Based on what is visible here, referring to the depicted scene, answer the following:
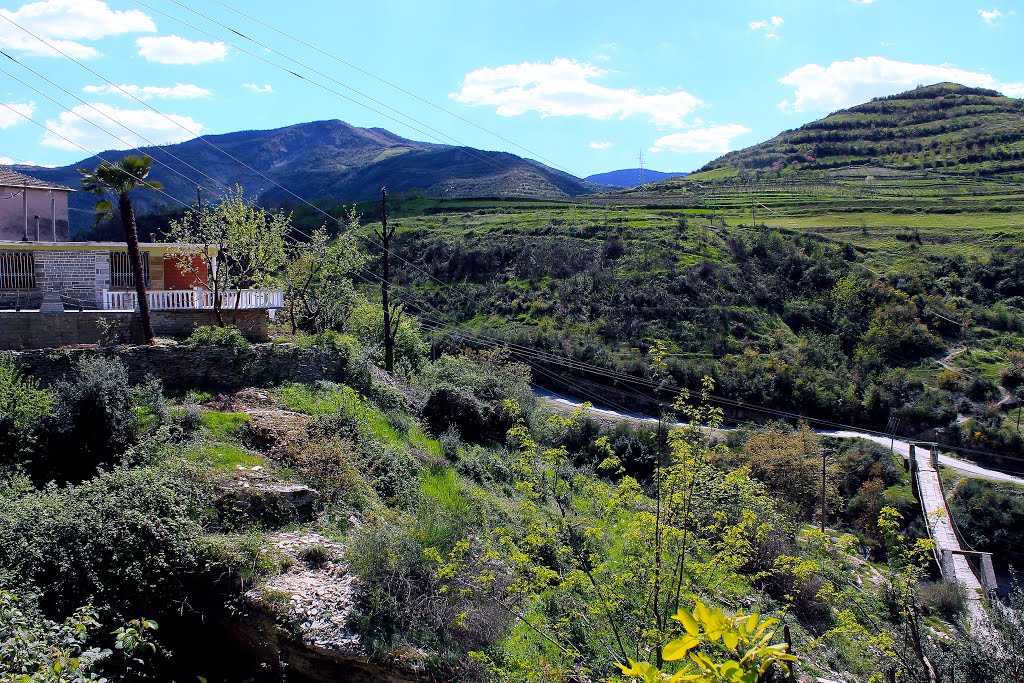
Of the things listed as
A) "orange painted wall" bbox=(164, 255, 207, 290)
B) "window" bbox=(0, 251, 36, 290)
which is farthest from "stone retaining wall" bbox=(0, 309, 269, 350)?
"orange painted wall" bbox=(164, 255, 207, 290)

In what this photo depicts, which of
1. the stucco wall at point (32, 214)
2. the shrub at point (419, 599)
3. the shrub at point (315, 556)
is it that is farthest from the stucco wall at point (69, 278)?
the shrub at point (419, 599)

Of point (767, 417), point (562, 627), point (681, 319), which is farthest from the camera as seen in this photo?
point (681, 319)

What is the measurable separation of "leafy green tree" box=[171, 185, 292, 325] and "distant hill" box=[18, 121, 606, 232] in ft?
190

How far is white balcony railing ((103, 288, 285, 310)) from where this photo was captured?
20.3m

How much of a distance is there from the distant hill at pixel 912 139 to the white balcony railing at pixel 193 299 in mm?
80977

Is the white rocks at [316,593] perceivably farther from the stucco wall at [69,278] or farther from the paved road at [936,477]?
the paved road at [936,477]

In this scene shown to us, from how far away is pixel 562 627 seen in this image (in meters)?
11.2

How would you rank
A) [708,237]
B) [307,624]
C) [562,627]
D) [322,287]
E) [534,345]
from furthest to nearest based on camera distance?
[708,237]
[534,345]
[322,287]
[307,624]
[562,627]

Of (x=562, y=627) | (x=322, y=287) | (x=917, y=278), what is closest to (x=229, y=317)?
(x=322, y=287)

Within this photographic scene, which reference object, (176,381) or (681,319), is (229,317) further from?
(681,319)

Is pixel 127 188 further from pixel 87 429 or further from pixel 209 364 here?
pixel 87 429

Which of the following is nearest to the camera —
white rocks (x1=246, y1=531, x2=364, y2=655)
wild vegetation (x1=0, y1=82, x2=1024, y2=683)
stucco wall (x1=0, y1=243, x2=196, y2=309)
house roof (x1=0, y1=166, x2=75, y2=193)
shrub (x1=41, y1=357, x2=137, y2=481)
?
wild vegetation (x1=0, y1=82, x2=1024, y2=683)

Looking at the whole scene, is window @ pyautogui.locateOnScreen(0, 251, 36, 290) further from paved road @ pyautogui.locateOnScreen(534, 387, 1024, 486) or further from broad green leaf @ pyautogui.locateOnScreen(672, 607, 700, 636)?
broad green leaf @ pyautogui.locateOnScreen(672, 607, 700, 636)

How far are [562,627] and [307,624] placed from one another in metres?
4.78
